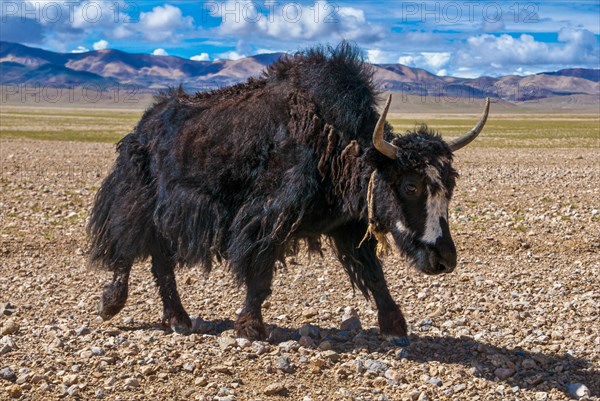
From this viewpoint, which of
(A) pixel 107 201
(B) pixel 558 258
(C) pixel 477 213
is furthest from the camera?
(C) pixel 477 213

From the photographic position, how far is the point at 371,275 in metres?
5.87

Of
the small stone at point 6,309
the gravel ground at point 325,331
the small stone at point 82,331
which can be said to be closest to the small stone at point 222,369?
the gravel ground at point 325,331

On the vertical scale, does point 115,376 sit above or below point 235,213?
below

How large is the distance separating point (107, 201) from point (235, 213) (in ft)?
5.00

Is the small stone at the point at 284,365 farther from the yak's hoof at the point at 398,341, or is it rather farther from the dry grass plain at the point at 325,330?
Answer: the yak's hoof at the point at 398,341

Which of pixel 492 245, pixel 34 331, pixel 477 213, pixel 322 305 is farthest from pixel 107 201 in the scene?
pixel 477 213

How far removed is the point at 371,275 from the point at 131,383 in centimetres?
198

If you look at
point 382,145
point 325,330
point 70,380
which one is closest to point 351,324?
point 325,330

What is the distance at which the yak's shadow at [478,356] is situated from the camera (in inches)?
202

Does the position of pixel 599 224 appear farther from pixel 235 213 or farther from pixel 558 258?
pixel 235 213

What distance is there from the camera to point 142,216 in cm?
643

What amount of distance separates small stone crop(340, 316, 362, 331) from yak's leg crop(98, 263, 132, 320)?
6.26 feet

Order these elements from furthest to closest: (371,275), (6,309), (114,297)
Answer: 1. (6,309)
2. (114,297)
3. (371,275)

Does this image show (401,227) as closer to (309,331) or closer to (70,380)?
(309,331)
